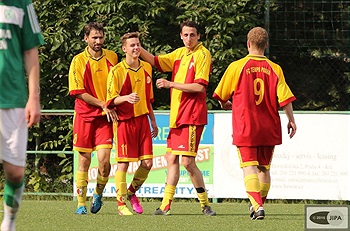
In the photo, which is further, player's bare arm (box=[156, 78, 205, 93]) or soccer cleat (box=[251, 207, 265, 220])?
player's bare arm (box=[156, 78, 205, 93])

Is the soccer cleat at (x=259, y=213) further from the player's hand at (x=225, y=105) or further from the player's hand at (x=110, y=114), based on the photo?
the player's hand at (x=110, y=114)

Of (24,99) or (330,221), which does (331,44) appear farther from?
(24,99)

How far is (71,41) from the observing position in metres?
16.0

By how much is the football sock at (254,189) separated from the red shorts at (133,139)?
171 cm

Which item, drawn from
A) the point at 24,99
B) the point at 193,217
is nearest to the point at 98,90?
the point at 193,217

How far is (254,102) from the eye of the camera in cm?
979

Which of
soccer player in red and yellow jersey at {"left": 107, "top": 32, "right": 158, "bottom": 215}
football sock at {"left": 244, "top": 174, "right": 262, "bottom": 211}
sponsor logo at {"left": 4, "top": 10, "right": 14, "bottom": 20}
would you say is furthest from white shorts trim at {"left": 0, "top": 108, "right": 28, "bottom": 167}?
soccer player in red and yellow jersey at {"left": 107, "top": 32, "right": 158, "bottom": 215}

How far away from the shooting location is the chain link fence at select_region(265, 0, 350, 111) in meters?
15.9

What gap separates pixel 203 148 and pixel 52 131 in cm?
297

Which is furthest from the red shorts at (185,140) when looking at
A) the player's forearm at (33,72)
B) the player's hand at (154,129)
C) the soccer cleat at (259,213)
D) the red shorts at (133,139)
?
the player's forearm at (33,72)

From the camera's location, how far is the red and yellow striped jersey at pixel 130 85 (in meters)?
10.9

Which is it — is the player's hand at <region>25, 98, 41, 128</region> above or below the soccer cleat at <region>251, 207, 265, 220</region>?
above

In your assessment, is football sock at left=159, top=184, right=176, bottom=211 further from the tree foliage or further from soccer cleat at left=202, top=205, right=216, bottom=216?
the tree foliage

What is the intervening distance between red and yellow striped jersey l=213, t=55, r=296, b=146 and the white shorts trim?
3709 mm
